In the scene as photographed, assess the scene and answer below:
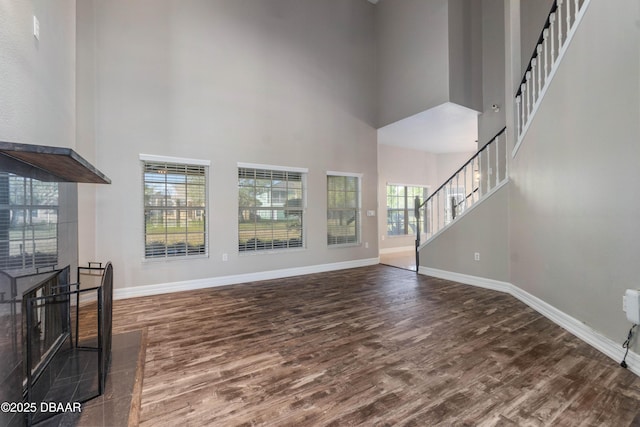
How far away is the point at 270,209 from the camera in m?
5.23

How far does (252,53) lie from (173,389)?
5.22 meters

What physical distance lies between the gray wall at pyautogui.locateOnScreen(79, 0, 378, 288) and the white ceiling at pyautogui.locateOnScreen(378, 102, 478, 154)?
899 mm

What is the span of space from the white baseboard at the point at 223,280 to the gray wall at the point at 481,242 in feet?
6.27

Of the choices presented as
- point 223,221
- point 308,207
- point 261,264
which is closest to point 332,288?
point 261,264

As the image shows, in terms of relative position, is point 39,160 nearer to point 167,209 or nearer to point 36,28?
point 36,28

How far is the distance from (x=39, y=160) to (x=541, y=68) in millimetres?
5177

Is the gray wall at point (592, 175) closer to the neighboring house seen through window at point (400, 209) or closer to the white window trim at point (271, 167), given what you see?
the white window trim at point (271, 167)

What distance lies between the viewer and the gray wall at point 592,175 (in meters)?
2.11

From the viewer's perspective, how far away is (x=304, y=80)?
5594mm

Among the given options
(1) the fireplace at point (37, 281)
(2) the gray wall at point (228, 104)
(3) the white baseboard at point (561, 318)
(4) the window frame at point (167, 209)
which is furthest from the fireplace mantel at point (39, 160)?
(3) the white baseboard at point (561, 318)

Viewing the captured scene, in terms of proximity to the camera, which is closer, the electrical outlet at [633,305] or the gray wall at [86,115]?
the electrical outlet at [633,305]

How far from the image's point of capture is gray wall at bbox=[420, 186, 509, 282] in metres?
4.21

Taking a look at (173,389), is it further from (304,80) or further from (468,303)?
(304,80)

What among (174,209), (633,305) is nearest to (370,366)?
(633,305)
